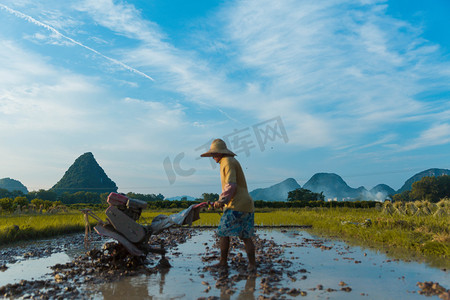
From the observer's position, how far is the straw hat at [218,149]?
5.77 meters

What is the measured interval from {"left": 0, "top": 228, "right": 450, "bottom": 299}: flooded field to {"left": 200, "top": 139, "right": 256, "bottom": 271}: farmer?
0.56 metres

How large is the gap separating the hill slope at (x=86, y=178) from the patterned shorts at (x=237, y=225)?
11172cm

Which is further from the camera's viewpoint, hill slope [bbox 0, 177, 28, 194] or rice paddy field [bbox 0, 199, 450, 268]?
hill slope [bbox 0, 177, 28, 194]

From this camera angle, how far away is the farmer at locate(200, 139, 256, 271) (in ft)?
18.0

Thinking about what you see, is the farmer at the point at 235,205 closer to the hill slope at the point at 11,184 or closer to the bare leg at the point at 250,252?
the bare leg at the point at 250,252

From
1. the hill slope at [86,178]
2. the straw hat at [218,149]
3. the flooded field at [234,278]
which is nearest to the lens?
the flooded field at [234,278]

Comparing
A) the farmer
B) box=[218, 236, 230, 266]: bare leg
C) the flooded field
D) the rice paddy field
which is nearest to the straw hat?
the farmer

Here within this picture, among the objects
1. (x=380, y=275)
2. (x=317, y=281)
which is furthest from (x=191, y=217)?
(x=380, y=275)

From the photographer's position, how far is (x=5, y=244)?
30.8 feet

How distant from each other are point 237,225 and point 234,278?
0.80m

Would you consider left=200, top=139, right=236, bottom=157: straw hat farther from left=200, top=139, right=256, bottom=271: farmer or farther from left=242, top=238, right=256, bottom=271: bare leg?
left=242, top=238, right=256, bottom=271: bare leg

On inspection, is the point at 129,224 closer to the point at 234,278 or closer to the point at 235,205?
the point at 235,205

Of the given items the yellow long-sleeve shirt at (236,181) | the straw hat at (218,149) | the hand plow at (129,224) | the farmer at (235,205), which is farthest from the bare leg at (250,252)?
the straw hat at (218,149)

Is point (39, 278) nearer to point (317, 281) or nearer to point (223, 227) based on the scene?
point (223, 227)
